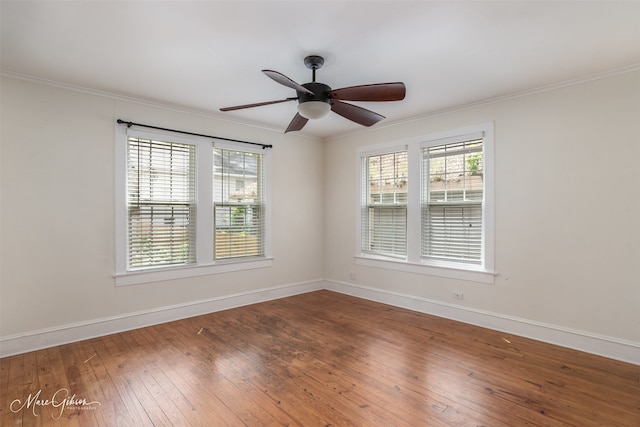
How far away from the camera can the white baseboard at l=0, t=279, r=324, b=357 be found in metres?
3.09

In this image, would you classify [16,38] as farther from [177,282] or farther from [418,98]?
[418,98]

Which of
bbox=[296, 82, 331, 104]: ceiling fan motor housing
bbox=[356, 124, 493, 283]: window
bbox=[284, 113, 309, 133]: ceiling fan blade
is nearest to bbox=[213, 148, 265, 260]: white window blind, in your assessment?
bbox=[284, 113, 309, 133]: ceiling fan blade

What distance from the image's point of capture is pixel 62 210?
3.32m

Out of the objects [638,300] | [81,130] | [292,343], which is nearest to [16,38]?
[81,130]

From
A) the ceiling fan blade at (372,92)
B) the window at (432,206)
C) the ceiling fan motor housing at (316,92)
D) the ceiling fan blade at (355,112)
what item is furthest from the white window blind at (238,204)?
the ceiling fan blade at (372,92)

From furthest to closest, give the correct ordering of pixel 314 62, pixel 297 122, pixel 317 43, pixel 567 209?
pixel 297 122 → pixel 567 209 → pixel 314 62 → pixel 317 43

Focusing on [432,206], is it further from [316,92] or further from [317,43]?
[317,43]

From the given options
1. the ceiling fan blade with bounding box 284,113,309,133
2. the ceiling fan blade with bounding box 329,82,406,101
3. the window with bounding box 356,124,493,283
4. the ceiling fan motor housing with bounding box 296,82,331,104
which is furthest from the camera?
the window with bounding box 356,124,493,283

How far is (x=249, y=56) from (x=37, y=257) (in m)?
2.86

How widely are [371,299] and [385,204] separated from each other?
4.89 feet

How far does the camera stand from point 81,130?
3.43 metres

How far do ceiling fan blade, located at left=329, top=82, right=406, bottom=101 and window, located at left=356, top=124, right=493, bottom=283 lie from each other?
1.89 m

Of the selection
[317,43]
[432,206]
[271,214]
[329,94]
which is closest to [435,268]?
[432,206]

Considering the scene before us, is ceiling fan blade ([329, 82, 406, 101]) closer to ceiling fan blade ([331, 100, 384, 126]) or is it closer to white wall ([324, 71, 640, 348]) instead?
ceiling fan blade ([331, 100, 384, 126])
